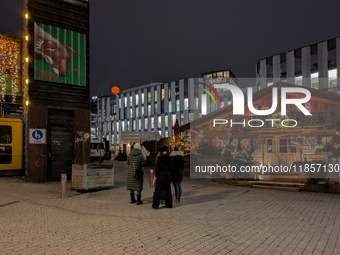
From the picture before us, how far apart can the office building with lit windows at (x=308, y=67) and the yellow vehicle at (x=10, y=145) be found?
39406 mm

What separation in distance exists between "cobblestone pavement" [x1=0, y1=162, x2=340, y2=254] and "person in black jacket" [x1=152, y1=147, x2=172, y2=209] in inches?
11.5

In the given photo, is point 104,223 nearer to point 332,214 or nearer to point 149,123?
point 332,214

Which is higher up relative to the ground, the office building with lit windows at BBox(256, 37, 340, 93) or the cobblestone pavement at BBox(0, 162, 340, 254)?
the office building with lit windows at BBox(256, 37, 340, 93)

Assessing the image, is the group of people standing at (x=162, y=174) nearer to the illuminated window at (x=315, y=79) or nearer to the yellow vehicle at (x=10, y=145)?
the yellow vehicle at (x=10, y=145)

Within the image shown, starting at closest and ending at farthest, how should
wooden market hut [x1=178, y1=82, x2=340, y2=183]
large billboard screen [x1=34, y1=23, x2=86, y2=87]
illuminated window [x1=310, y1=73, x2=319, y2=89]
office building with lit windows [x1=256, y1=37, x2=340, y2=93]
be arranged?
large billboard screen [x1=34, y1=23, x2=86, y2=87]
wooden market hut [x1=178, y1=82, x2=340, y2=183]
office building with lit windows [x1=256, y1=37, x2=340, y2=93]
illuminated window [x1=310, y1=73, x2=319, y2=89]

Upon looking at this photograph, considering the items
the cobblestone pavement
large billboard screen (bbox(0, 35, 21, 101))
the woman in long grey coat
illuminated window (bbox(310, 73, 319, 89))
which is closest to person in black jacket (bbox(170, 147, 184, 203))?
the cobblestone pavement

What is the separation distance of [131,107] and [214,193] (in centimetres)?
6294

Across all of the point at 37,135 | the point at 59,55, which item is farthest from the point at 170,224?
the point at 59,55

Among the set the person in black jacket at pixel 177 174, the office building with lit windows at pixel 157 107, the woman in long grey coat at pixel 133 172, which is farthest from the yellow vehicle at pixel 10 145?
the office building with lit windows at pixel 157 107

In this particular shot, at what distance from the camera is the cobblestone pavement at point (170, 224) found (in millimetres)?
4941

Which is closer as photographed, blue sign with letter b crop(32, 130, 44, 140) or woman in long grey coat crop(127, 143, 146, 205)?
woman in long grey coat crop(127, 143, 146, 205)

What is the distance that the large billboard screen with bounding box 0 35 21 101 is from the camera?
1969 centimetres

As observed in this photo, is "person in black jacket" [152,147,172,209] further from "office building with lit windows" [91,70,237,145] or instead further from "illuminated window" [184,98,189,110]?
"illuminated window" [184,98,189,110]

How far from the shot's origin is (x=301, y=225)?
6391 millimetres
